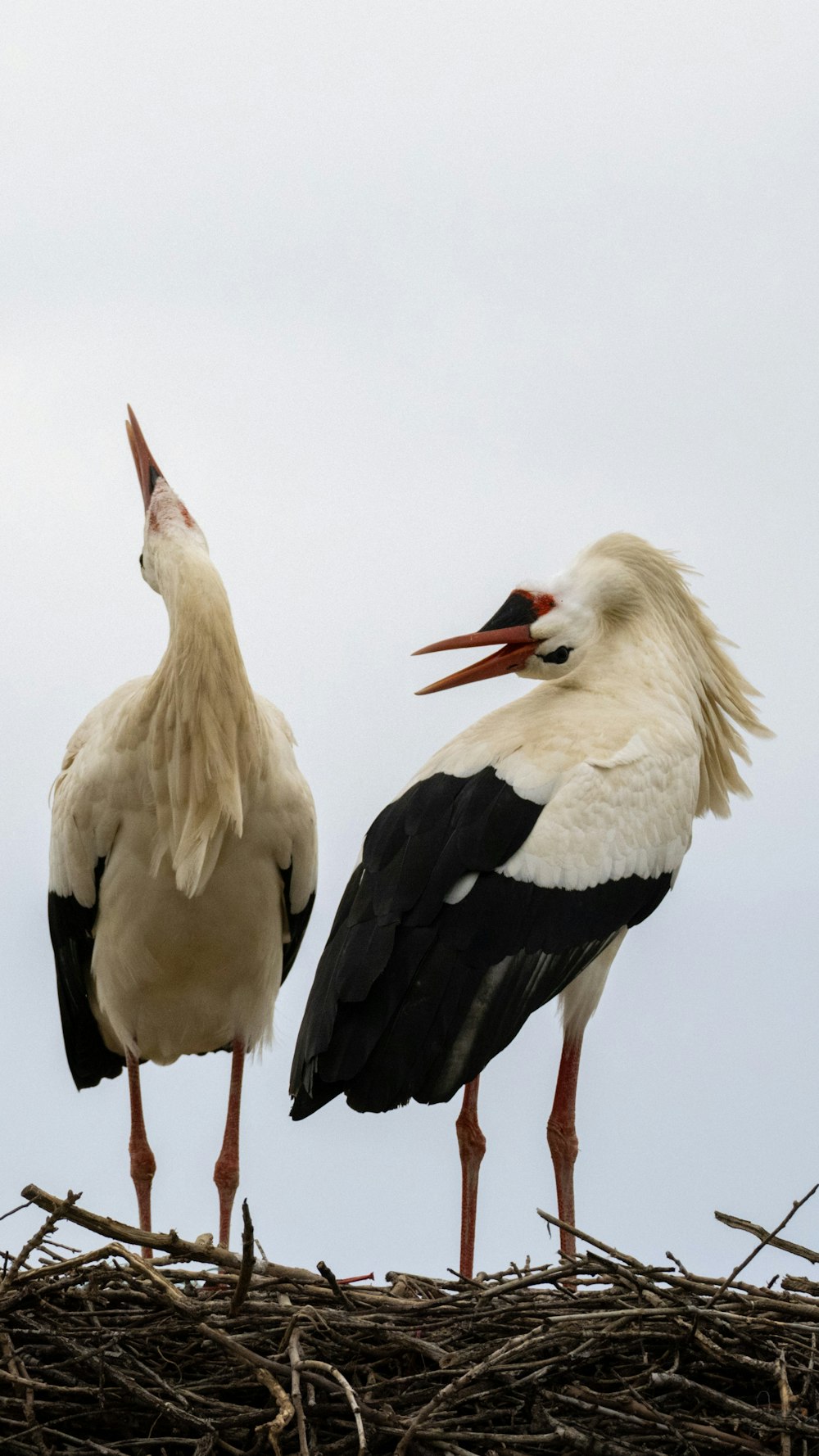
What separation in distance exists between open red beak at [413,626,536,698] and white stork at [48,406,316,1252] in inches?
20.0

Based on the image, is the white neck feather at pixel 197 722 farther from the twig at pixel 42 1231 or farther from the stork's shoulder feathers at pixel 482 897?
the twig at pixel 42 1231

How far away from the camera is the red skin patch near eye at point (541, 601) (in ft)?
19.4

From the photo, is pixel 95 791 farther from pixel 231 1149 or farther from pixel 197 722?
pixel 231 1149

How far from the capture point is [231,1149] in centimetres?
637

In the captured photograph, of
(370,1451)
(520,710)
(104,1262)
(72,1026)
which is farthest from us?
(72,1026)

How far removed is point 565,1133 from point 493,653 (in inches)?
51.2

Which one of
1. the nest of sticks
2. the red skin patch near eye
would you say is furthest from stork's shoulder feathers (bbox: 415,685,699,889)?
the nest of sticks

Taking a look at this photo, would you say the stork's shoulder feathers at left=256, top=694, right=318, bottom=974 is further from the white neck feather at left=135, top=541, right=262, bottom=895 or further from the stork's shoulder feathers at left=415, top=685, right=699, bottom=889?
the stork's shoulder feathers at left=415, top=685, right=699, bottom=889

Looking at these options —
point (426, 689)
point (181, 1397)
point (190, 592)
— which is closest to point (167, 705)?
point (190, 592)

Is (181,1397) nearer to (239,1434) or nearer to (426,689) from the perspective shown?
(239,1434)

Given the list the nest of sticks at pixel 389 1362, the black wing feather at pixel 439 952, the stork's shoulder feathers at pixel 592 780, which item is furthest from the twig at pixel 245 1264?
the stork's shoulder feathers at pixel 592 780

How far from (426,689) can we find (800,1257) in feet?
6.57

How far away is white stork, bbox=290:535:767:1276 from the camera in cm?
494

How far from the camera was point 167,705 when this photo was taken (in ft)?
18.9
